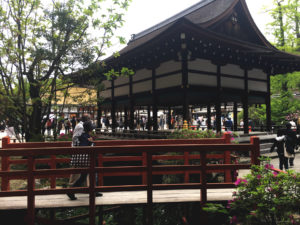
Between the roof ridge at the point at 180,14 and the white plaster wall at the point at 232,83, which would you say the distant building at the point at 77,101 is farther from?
the roof ridge at the point at 180,14

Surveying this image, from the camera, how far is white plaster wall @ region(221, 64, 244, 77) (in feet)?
41.3

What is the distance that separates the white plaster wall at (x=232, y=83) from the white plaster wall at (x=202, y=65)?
0.95 meters

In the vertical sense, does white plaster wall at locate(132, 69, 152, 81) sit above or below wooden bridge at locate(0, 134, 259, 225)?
above

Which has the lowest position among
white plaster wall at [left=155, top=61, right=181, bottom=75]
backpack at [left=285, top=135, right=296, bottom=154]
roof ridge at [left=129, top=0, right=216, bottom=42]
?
backpack at [left=285, top=135, right=296, bottom=154]

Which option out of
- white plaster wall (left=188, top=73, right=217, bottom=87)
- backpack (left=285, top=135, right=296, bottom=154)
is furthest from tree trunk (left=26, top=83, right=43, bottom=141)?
backpack (left=285, top=135, right=296, bottom=154)

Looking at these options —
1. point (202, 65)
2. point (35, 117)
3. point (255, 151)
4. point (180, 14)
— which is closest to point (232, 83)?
point (202, 65)

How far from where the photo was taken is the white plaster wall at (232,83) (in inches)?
497

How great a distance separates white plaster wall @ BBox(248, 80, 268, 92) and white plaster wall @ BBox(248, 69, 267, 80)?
32 cm

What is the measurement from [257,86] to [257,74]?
0.74 meters

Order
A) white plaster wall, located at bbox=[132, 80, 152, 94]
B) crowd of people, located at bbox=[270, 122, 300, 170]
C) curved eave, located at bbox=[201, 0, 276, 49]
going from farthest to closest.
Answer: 1. white plaster wall, located at bbox=[132, 80, 152, 94]
2. curved eave, located at bbox=[201, 0, 276, 49]
3. crowd of people, located at bbox=[270, 122, 300, 170]

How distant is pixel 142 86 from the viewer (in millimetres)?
13711

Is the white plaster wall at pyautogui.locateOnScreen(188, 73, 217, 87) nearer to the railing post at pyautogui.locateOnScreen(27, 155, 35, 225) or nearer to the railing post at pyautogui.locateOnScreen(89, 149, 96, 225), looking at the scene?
the railing post at pyautogui.locateOnScreen(89, 149, 96, 225)

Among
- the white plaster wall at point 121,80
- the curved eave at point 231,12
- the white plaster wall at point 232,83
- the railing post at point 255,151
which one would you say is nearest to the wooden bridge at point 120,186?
the railing post at point 255,151

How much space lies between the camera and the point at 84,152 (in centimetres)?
398
